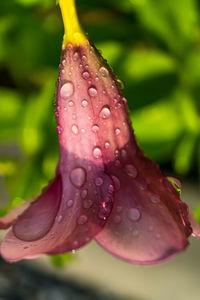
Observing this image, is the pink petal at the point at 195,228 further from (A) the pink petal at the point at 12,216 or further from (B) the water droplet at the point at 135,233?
(A) the pink petal at the point at 12,216

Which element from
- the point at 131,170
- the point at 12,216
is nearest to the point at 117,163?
the point at 131,170

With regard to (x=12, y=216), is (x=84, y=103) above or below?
above

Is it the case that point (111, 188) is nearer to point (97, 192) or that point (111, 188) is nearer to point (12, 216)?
point (97, 192)

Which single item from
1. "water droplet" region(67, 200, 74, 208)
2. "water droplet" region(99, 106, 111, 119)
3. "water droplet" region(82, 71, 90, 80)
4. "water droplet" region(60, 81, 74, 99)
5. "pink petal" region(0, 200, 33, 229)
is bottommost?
"pink petal" region(0, 200, 33, 229)

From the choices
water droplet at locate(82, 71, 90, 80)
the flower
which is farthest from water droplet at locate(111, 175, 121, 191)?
water droplet at locate(82, 71, 90, 80)

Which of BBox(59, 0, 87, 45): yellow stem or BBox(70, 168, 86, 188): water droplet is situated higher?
BBox(59, 0, 87, 45): yellow stem

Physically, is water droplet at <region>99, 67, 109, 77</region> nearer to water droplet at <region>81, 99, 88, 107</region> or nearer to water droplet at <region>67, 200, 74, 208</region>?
water droplet at <region>81, 99, 88, 107</region>

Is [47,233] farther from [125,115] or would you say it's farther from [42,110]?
[42,110]
